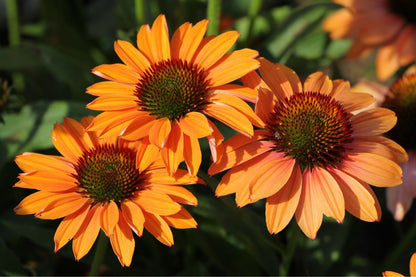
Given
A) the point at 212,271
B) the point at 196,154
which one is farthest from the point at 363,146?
the point at 212,271

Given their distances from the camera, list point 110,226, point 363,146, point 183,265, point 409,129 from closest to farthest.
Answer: point 110,226, point 363,146, point 409,129, point 183,265

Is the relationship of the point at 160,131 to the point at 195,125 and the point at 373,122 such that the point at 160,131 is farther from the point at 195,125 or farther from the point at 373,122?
the point at 373,122

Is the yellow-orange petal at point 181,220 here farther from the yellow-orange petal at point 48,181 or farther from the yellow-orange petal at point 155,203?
the yellow-orange petal at point 48,181

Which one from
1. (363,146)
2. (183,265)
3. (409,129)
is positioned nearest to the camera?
(363,146)

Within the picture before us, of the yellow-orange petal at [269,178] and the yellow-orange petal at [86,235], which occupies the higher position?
the yellow-orange petal at [269,178]

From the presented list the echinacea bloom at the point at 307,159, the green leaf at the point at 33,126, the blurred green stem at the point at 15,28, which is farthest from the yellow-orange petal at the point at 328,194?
the blurred green stem at the point at 15,28

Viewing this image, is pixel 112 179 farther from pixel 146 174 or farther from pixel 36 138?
pixel 36 138
